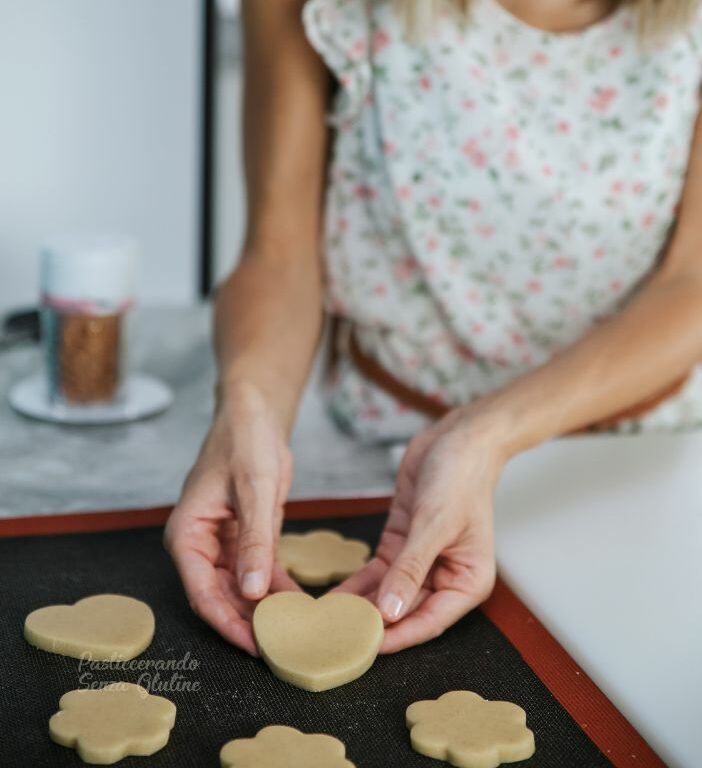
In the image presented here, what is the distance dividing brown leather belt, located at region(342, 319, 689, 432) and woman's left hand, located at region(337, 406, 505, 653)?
11.3 inches

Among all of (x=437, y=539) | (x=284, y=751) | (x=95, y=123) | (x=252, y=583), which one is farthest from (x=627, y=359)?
(x=95, y=123)

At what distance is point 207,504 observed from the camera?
2.63 feet

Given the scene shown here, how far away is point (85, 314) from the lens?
1.14 m

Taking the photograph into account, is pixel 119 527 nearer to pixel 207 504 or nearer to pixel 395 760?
pixel 207 504

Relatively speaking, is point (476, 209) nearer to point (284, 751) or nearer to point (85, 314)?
point (85, 314)

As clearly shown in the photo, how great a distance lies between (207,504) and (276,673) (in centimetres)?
18

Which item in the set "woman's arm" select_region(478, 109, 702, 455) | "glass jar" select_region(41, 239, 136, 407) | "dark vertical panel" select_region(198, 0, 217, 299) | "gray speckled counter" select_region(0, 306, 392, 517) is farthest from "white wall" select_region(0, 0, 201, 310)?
"woman's arm" select_region(478, 109, 702, 455)

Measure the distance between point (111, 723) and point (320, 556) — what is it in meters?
0.26

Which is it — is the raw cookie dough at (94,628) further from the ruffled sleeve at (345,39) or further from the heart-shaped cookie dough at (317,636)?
the ruffled sleeve at (345,39)

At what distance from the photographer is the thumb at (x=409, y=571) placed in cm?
72

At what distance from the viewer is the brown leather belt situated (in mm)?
1135

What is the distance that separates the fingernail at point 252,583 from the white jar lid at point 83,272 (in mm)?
510

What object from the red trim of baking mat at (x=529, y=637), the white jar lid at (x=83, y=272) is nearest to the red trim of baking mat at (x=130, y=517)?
the red trim of baking mat at (x=529, y=637)

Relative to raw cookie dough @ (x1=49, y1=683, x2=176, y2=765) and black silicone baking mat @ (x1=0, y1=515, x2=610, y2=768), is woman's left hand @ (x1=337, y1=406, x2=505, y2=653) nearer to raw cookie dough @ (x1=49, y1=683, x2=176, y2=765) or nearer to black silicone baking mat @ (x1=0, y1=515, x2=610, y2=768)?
black silicone baking mat @ (x1=0, y1=515, x2=610, y2=768)
